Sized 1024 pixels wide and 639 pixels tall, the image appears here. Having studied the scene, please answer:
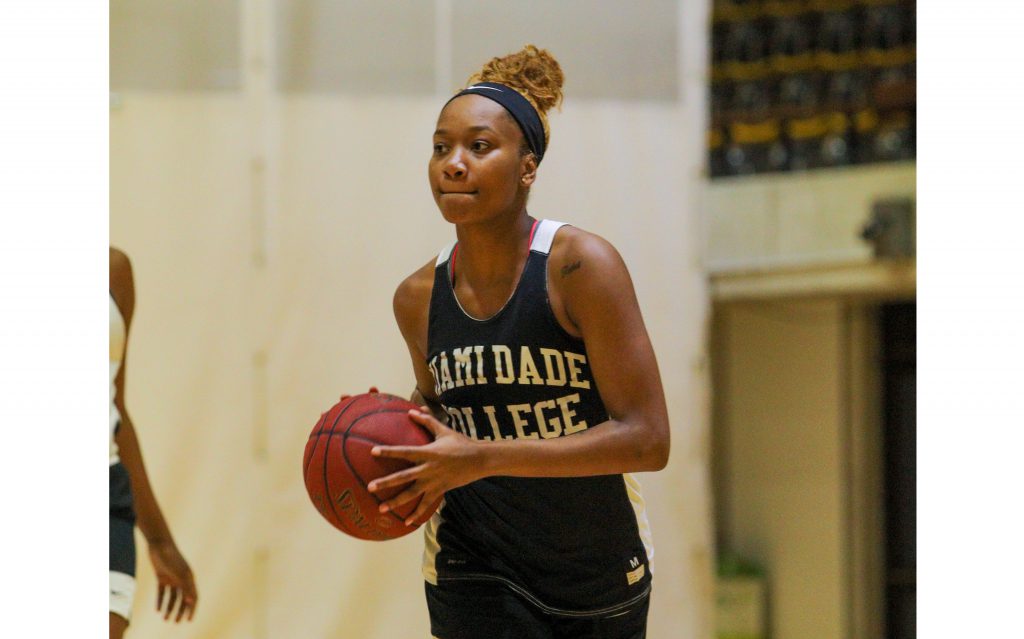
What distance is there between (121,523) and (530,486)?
98 centimetres

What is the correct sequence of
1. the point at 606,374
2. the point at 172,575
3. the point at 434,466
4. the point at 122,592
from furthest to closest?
the point at 172,575 < the point at 122,592 < the point at 606,374 < the point at 434,466

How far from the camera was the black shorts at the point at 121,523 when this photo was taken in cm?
254

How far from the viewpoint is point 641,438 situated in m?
1.96

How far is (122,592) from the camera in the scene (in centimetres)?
255

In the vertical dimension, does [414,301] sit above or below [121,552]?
above

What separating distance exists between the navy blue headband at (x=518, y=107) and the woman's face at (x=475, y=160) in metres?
0.01

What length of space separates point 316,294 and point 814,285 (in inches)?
125

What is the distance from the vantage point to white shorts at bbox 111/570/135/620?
2.52m

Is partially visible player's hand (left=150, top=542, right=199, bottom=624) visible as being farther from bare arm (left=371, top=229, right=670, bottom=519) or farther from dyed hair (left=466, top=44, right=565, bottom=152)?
dyed hair (left=466, top=44, right=565, bottom=152)

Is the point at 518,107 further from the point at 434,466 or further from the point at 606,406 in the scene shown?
the point at 434,466

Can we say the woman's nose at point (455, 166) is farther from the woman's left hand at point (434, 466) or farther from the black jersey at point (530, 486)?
the woman's left hand at point (434, 466)

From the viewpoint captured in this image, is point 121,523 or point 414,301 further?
point 121,523

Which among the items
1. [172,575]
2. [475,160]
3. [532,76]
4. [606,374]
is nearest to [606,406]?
[606,374]
